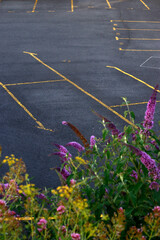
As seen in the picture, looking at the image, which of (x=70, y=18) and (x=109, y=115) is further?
(x=70, y=18)

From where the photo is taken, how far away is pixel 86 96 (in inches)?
547

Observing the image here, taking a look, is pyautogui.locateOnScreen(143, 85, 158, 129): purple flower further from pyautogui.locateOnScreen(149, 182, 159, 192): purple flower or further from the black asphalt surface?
the black asphalt surface

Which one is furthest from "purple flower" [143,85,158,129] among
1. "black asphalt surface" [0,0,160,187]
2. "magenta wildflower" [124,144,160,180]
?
"black asphalt surface" [0,0,160,187]

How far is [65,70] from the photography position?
54.0 feet

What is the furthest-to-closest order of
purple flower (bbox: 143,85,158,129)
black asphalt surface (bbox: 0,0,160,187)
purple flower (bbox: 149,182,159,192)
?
black asphalt surface (bbox: 0,0,160,187) < purple flower (bbox: 143,85,158,129) < purple flower (bbox: 149,182,159,192)

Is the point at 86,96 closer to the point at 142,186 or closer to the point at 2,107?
the point at 2,107

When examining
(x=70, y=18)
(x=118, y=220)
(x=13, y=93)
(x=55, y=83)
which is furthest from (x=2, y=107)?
(x=70, y=18)

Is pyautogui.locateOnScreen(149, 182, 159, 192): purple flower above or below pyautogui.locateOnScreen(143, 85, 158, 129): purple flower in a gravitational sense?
below

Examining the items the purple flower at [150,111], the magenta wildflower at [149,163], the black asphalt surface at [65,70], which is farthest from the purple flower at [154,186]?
the black asphalt surface at [65,70]

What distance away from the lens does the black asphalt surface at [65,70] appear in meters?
11.3

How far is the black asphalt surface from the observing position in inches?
444

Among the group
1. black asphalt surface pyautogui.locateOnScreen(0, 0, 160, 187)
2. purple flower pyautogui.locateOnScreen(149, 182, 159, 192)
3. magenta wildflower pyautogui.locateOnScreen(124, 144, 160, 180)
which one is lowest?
black asphalt surface pyautogui.locateOnScreen(0, 0, 160, 187)

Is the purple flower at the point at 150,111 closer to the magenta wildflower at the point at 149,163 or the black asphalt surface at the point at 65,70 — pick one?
the magenta wildflower at the point at 149,163

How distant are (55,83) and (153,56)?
5.62 metres
